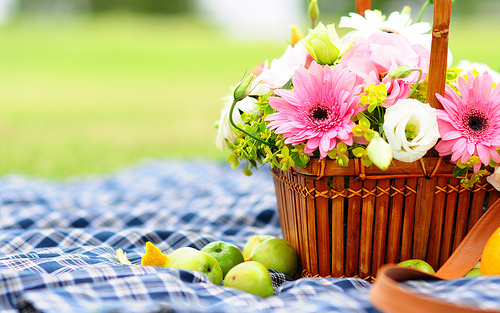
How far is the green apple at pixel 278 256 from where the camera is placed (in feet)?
3.38

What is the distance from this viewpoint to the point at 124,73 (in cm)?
721

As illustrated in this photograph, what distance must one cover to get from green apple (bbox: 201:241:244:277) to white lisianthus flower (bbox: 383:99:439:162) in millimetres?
402

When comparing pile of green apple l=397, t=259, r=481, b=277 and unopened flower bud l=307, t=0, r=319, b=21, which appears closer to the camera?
pile of green apple l=397, t=259, r=481, b=277

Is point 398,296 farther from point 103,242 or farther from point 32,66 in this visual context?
point 32,66

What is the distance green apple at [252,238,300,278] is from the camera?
1.03 metres

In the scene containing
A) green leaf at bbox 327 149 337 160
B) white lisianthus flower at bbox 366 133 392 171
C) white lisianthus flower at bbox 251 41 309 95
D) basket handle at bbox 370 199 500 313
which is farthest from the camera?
white lisianthus flower at bbox 251 41 309 95

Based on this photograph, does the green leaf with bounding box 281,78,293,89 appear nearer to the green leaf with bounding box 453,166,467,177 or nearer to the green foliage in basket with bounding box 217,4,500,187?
the green foliage in basket with bounding box 217,4,500,187

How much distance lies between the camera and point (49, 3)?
1245 centimetres

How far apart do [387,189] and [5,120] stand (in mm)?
4021

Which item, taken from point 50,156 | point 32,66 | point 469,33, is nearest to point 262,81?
point 50,156

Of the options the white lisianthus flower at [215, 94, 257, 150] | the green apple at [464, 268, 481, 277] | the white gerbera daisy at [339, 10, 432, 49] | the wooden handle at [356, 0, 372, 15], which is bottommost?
the green apple at [464, 268, 481, 277]

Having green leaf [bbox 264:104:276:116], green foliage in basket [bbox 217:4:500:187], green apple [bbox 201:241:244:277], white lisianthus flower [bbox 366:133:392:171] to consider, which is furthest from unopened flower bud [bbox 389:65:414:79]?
green apple [bbox 201:241:244:277]

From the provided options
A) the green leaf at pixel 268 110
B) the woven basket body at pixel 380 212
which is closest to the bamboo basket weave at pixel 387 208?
the woven basket body at pixel 380 212

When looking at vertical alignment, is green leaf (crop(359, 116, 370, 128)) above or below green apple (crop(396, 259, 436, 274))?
above
